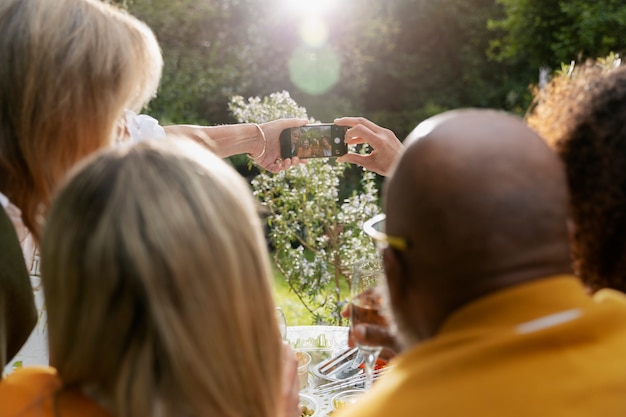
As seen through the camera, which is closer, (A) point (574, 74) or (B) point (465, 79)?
(A) point (574, 74)

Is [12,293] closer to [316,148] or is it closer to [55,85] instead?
[55,85]

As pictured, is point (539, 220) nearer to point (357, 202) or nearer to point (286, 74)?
point (357, 202)

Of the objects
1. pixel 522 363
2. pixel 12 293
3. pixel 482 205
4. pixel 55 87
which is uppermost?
pixel 55 87

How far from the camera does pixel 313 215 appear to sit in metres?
4.68

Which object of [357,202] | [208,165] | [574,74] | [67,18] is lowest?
[357,202]

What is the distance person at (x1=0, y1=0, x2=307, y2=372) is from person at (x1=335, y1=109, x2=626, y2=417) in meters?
0.87

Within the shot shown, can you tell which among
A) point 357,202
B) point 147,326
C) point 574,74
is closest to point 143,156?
point 147,326

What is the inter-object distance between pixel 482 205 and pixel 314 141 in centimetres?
221

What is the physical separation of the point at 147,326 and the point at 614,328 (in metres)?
0.79

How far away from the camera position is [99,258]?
1.08 m

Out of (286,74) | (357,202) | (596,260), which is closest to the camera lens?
(596,260)

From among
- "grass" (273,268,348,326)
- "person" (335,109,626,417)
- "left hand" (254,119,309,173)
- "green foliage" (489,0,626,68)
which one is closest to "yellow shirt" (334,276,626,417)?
"person" (335,109,626,417)

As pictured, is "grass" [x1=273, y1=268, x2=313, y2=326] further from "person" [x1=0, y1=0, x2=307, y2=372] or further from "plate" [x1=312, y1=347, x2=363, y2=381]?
"person" [x1=0, y1=0, x2=307, y2=372]

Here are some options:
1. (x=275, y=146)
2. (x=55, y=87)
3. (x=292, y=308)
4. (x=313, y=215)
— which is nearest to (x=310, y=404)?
(x=55, y=87)
